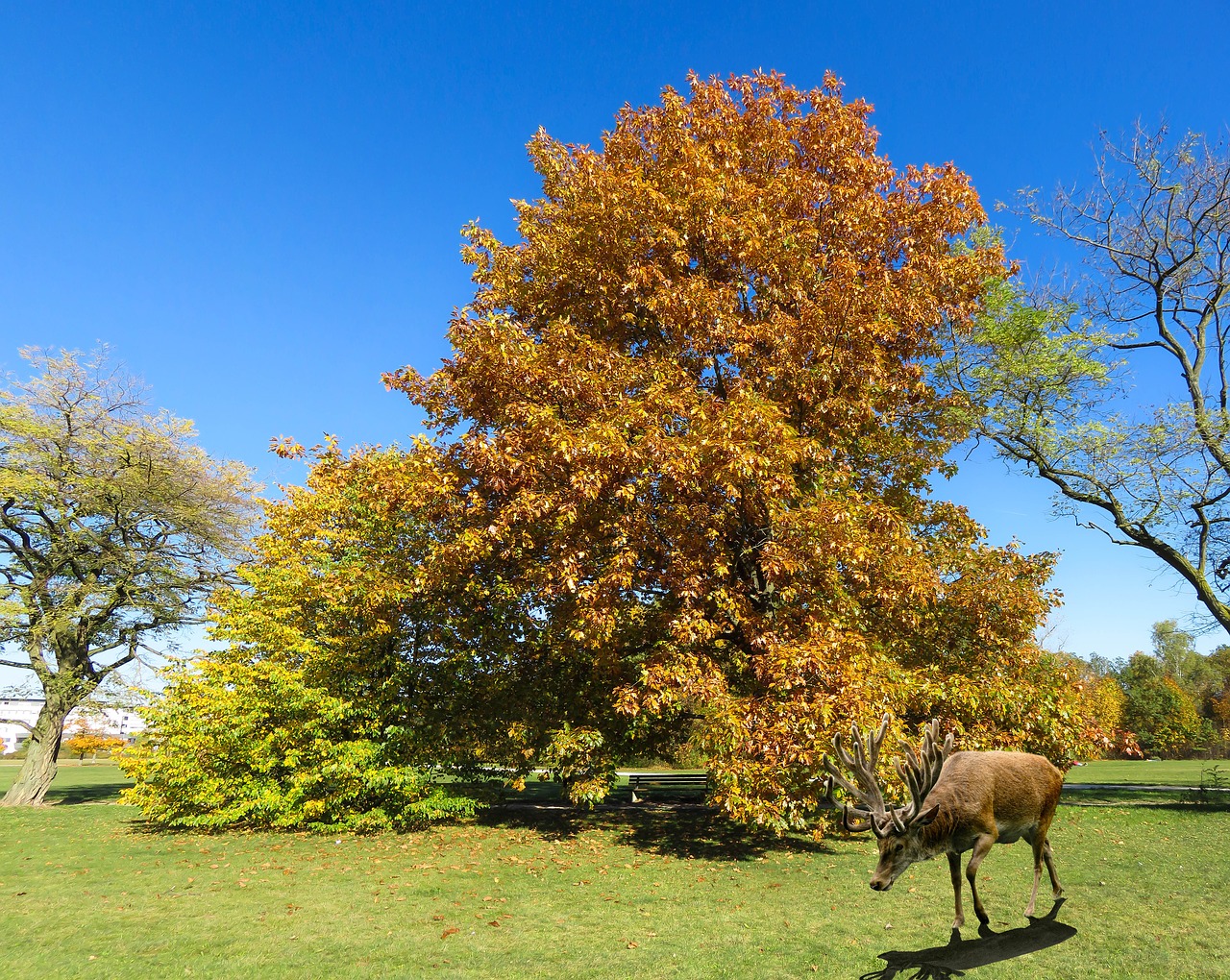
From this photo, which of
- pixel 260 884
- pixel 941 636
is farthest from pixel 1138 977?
pixel 260 884

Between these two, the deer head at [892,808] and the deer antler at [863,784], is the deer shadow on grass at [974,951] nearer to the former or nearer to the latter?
the deer head at [892,808]

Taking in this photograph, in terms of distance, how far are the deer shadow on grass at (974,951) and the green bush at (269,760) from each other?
1158cm

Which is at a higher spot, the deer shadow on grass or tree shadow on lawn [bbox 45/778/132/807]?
the deer shadow on grass

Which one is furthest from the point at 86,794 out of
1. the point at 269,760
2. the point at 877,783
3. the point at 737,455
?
the point at 877,783

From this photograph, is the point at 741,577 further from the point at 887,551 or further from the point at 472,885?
the point at 472,885

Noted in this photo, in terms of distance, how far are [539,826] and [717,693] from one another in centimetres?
698

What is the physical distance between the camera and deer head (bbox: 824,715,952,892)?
3.48 metres

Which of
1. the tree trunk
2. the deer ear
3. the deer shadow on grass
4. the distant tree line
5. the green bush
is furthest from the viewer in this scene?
the distant tree line

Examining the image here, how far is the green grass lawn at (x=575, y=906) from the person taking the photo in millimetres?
6121

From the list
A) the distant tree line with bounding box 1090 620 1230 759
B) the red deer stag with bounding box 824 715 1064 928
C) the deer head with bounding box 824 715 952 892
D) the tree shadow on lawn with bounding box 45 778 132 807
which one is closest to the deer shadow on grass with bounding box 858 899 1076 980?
the red deer stag with bounding box 824 715 1064 928

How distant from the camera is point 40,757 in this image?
2148 centimetres

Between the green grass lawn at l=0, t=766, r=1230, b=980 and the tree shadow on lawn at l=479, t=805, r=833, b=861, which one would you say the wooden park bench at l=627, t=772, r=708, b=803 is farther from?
the green grass lawn at l=0, t=766, r=1230, b=980

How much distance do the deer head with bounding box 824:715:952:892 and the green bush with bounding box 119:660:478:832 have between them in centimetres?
1204

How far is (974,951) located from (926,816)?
1.17m
